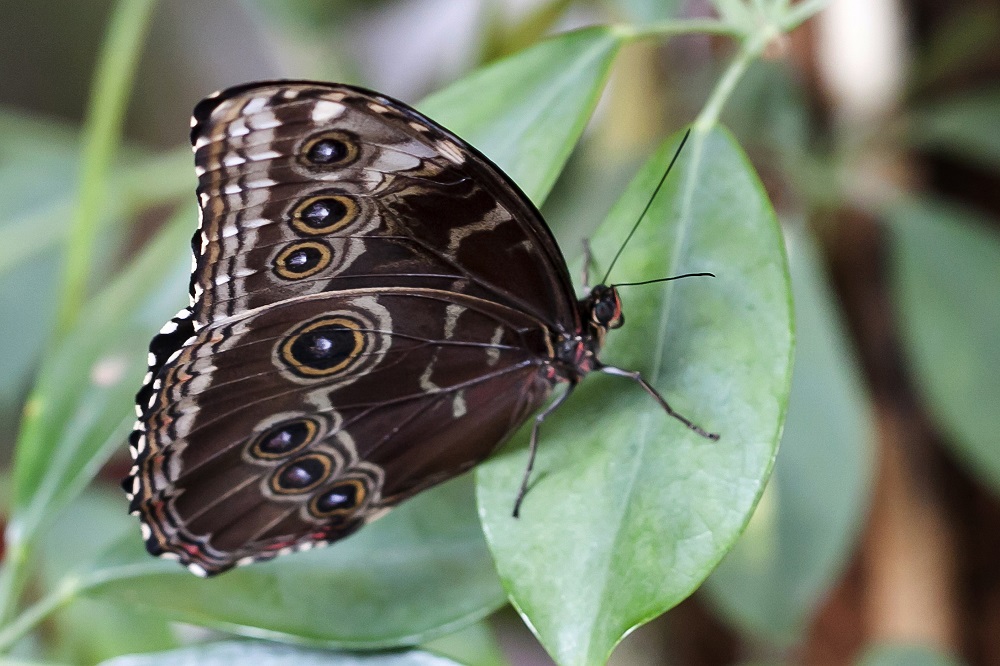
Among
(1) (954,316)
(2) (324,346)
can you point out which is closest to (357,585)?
(2) (324,346)

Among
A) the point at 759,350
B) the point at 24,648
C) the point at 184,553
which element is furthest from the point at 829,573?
the point at 24,648

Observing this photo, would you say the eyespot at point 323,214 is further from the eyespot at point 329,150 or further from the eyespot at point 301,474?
the eyespot at point 301,474

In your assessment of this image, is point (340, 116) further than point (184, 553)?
No

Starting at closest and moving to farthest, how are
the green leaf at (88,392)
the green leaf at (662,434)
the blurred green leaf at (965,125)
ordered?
the green leaf at (662,434) < the green leaf at (88,392) < the blurred green leaf at (965,125)

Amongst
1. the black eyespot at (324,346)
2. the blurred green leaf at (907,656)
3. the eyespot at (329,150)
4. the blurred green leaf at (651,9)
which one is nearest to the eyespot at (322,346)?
the black eyespot at (324,346)

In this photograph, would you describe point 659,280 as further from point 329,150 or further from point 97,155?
point 97,155

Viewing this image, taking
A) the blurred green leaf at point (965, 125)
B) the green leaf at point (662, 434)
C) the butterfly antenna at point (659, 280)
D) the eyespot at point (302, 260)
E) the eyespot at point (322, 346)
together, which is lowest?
the blurred green leaf at point (965, 125)

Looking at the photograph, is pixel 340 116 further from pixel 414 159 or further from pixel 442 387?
pixel 442 387
